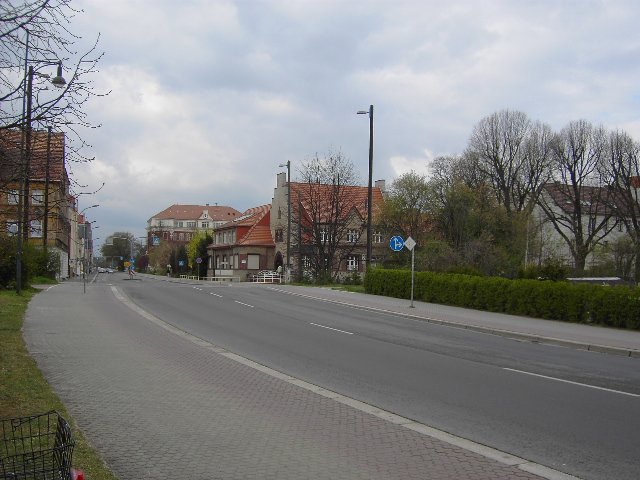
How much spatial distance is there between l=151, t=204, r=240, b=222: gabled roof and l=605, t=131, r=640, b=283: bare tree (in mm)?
114740

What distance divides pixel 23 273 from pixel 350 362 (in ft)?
74.4

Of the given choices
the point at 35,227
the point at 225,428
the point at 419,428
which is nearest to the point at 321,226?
the point at 35,227

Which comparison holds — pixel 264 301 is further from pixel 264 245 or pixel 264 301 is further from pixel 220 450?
pixel 264 245

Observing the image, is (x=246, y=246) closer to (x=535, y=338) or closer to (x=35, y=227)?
(x=535, y=338)

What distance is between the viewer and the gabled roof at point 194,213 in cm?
15650

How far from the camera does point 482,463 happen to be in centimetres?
598

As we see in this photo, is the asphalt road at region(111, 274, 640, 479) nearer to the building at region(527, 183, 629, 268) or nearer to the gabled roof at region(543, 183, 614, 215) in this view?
the building at region(527, 183, 629, 268)

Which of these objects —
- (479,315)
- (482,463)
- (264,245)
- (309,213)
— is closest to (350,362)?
(482,463)

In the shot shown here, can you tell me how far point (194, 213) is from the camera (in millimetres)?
157625

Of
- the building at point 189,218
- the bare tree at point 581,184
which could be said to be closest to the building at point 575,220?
the bare tree at point 581,184

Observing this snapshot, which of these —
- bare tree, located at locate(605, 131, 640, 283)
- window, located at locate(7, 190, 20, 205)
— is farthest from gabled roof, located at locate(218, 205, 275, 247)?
window, located at locate(7, 190, 20, 205)

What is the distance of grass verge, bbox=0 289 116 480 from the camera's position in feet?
17.4

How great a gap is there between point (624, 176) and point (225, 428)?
4883 centimetres

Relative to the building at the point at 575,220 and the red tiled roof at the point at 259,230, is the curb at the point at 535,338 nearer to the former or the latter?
the building at the point at 575,220
